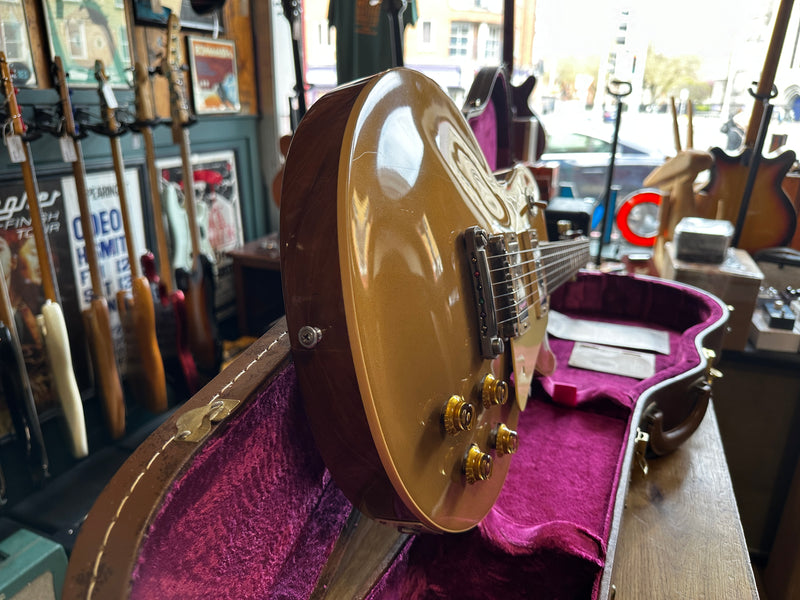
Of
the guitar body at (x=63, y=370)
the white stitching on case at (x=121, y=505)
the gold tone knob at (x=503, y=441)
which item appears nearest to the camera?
the white stitching on case at (x=121, y=505)

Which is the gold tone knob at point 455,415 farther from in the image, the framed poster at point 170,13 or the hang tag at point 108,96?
the framed poster at point 170,13

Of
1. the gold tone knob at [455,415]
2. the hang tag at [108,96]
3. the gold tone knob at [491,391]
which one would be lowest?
the gold tone knob at [491,391]

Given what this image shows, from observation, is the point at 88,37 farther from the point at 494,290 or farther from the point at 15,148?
the point at 494,290

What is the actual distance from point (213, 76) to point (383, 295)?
1.91m

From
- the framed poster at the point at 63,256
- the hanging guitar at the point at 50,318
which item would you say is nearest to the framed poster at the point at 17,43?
the hanging guitar at the point at 50,318

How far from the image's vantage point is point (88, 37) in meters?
1.46

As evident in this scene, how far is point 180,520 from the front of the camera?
0.36 m

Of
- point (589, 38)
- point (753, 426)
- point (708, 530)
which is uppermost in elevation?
point (589, 38)

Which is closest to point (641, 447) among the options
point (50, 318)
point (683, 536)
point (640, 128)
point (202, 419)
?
point (683, 536)

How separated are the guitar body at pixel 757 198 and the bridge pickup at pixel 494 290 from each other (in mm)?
1205

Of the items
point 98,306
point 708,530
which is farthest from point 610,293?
point 98,306

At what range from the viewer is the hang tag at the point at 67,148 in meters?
1.27

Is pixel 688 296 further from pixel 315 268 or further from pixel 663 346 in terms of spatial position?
pixel 315 268

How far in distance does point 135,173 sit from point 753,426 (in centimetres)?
188
